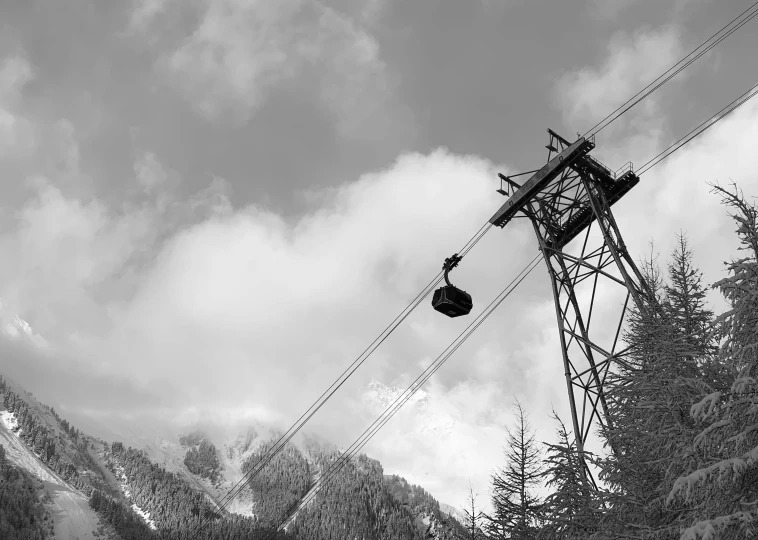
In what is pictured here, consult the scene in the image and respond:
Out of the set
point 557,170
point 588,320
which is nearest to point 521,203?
point 557,170

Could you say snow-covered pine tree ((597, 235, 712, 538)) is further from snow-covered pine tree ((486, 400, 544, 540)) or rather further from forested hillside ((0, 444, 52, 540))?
forested hillside ((0, 444, 52, 540))

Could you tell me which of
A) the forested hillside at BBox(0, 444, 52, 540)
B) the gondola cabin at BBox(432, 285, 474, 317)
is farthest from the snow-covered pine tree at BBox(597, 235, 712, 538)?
the forested hillside at BBox(0, 444, 52, 540)

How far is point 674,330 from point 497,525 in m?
10.6

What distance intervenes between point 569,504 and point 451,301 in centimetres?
591

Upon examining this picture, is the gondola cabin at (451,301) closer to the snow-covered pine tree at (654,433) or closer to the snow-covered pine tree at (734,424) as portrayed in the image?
the snow-covered pine tree at (654,433)

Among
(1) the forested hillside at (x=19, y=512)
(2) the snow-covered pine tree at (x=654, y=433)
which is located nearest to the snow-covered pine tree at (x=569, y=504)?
(2) the snow-covered pine tree at (x=654, y=433)

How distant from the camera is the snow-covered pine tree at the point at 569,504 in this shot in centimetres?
1011

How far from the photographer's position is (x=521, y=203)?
1568 cm

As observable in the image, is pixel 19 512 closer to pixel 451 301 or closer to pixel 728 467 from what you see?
pixel 451 301

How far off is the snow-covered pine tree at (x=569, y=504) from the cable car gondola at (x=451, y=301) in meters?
4.43

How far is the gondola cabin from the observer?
50.0 feet

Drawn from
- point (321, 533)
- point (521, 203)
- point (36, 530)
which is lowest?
point (36, 530)

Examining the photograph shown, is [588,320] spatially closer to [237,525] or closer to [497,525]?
[497,525]

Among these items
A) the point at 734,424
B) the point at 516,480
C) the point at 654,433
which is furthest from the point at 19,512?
the point at 734,424
